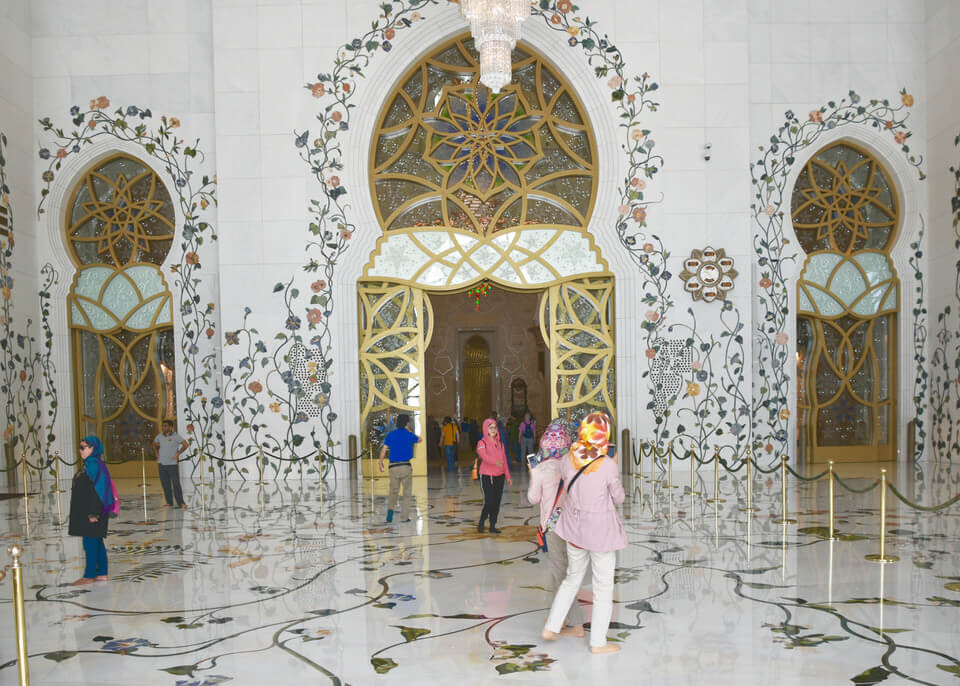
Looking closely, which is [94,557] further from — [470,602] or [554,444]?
[554,444]

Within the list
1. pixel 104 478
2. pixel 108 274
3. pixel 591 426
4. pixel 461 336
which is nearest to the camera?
pixel 591 426

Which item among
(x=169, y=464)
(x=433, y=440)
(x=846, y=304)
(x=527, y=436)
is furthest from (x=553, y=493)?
(x=433, y=440)

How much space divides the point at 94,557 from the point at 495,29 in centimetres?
557

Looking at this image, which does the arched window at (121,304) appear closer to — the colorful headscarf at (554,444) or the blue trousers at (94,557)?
the blue trousers at (94,557)

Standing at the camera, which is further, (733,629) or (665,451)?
(665,451)

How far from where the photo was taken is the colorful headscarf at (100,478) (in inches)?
213

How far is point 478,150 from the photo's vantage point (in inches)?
413

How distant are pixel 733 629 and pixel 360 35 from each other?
848cm

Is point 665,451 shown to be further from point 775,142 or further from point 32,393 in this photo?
point 32,393

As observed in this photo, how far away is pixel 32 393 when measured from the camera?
10.4 m

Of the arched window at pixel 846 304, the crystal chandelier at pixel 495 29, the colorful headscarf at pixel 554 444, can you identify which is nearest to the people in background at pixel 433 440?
the arched window at pixel 846 304

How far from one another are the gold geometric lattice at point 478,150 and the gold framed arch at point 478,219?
0.5 inches

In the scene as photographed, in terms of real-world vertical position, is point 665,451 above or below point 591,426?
below

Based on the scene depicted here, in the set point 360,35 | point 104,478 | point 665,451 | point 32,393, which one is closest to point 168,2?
point 360,35
